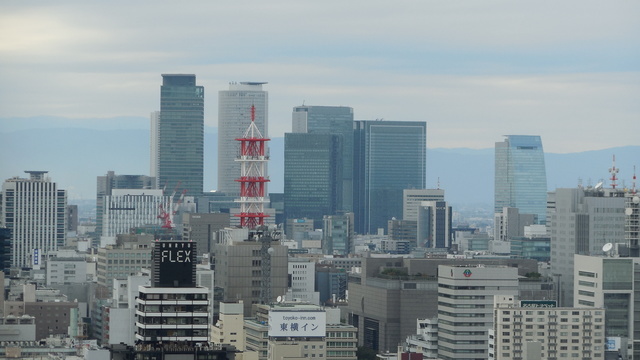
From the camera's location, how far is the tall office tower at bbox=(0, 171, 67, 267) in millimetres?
150500

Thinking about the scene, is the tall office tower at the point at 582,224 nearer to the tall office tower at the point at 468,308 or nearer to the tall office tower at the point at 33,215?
the tall office tower at the point at 468,308

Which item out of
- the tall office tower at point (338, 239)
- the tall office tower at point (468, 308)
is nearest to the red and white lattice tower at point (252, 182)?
the tall office tower at point (468, 308)

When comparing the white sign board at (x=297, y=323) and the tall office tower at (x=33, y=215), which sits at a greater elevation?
the tall office tower at (x=33, y=215)

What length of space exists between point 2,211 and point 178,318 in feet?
324

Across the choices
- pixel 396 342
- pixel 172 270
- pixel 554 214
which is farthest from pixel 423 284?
pixel 172 270

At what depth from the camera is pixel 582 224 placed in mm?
105250

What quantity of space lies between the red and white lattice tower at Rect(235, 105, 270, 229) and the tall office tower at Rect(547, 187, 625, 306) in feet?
Result: 57.5

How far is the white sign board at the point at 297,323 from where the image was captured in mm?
73188

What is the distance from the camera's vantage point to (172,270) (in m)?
56.4

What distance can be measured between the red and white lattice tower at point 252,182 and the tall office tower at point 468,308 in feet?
55.0

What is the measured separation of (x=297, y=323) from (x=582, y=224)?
35.7m

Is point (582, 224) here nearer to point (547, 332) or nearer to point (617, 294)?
point (617, 294)

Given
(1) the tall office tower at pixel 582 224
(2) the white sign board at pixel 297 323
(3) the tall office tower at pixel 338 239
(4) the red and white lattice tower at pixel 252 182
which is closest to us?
(2) the white sign board at pixel 297 323

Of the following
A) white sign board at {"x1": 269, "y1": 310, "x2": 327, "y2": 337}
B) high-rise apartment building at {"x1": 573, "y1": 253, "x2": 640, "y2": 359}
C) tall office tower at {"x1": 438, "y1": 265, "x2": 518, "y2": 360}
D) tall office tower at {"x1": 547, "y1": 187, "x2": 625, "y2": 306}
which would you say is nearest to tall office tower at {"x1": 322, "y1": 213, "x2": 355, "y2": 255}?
tall office tower at {"x1": 547, "y1": 187, "x2": 625, "y2": 306}
